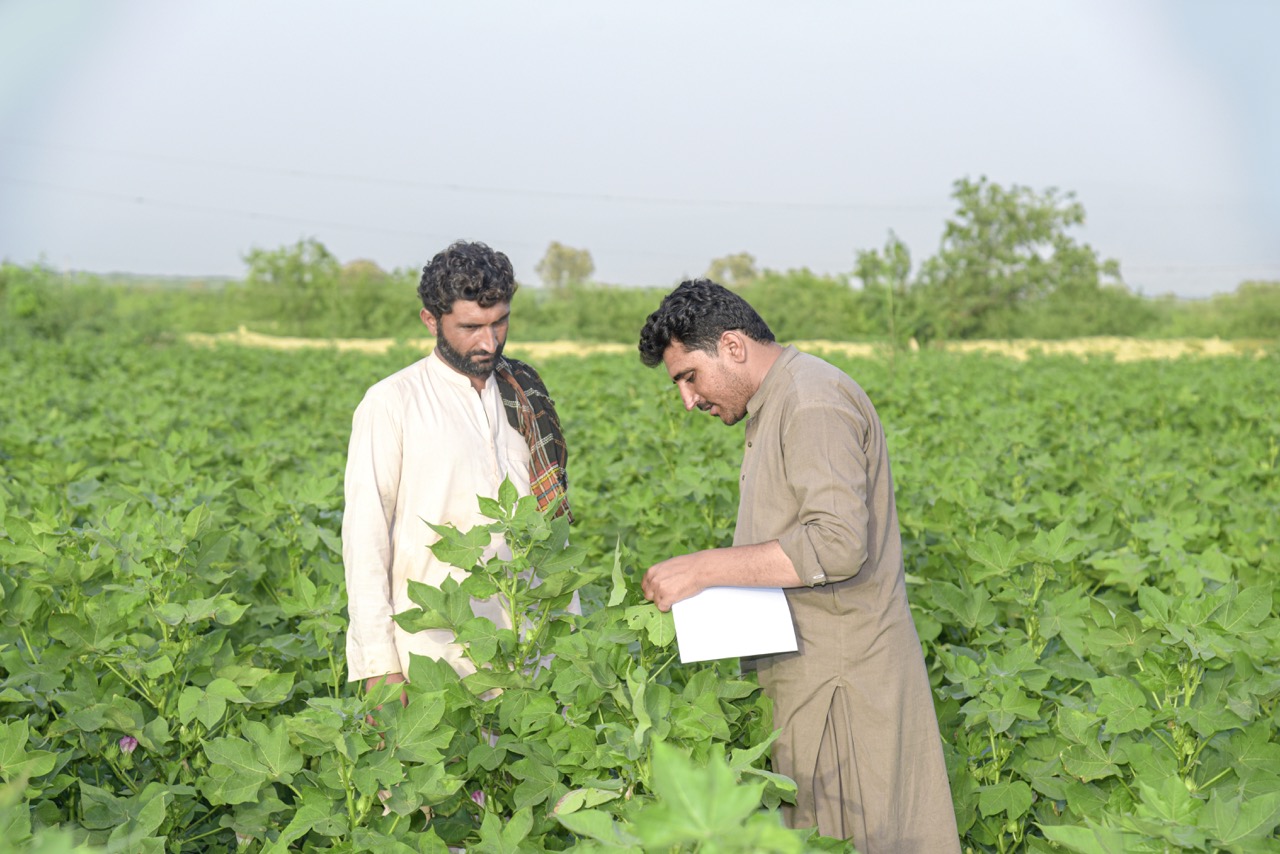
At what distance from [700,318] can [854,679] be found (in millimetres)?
730

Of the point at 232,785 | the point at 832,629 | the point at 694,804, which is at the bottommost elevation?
the point at 232,785

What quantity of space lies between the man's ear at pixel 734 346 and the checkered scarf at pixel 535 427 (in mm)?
699

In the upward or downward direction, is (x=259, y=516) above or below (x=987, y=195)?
below

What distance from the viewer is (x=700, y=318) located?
7.06 ft

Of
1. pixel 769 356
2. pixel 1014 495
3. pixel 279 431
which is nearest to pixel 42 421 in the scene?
pixel 279 431

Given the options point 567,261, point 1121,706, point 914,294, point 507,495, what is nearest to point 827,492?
point 507,495

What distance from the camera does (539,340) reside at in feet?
136

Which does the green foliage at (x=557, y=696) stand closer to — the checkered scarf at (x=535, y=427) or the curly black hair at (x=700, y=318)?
the checkered scarf at (x=535, y=427)

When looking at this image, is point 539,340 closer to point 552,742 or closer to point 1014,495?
point 1014,495

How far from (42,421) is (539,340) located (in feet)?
111

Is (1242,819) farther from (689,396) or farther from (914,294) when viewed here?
(914,294)

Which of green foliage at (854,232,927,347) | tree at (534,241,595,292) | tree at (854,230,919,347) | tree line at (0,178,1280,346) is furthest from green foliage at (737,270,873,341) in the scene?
tree at (534,241,595,292)

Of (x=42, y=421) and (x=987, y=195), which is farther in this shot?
(x=987, y=195)

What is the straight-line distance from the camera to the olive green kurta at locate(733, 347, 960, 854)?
6.92ft
